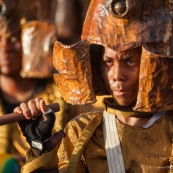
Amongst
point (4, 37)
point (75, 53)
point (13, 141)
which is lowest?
point (13, 141)

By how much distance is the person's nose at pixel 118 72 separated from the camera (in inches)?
190

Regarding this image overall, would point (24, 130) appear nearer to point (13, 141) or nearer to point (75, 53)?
point (75, 53)

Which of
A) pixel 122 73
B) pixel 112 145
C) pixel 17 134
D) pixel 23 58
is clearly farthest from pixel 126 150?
pixel 23 58

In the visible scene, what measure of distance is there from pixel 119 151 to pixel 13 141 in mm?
2755

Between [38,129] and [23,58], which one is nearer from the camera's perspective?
[38,129]

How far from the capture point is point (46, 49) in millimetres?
8211

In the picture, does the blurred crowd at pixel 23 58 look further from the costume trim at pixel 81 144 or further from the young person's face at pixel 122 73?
the young person's face at pixel 122 73

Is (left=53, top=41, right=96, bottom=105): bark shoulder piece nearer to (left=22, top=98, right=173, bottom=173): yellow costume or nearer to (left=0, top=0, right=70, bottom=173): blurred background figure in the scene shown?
(left=22, top=98, right=173, bottom=173): yellow costume

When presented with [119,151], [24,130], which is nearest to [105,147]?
[119,151]

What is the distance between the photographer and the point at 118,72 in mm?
4816

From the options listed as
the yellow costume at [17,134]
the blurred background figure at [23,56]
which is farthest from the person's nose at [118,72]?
the blurred background figure at [23,56]

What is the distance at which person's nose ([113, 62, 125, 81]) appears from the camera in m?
4.82

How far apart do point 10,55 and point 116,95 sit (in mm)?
3232

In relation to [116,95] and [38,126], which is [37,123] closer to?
[38,126]
